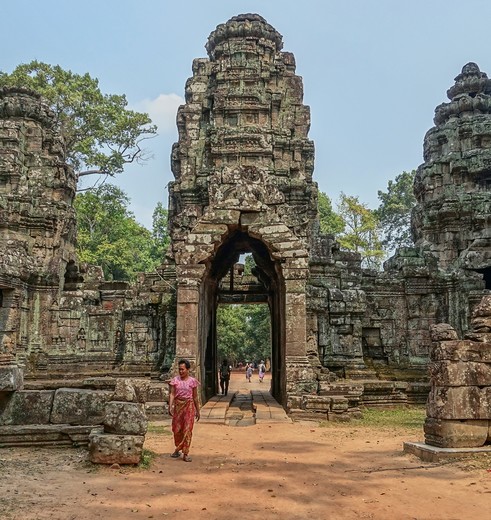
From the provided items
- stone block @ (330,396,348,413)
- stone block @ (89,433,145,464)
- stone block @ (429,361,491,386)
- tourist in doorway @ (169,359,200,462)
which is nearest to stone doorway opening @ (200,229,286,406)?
stone block @ (330,396,348,413)

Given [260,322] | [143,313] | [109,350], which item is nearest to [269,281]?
[143,313]

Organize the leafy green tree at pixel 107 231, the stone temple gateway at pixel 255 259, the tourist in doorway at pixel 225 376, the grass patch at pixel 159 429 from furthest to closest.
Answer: the leafy green tree at pixel 107 231
the tourist in doorway at pixel 225 376
the stone temple gateway at pixel 255 259
the grass patch at pixel 159 429

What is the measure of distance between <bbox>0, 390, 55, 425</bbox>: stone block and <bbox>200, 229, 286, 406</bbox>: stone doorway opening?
15.2 feet

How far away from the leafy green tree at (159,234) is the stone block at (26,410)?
28.8 metres

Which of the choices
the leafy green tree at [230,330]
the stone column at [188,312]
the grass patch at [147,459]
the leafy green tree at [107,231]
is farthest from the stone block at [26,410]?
the leafy green tree at [230,330]

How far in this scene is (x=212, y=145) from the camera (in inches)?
705

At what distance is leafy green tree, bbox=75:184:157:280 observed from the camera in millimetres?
28500

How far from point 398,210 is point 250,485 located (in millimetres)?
37379

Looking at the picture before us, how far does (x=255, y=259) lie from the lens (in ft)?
45.2

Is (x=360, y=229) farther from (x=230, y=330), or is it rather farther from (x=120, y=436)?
(x=120, y=436)

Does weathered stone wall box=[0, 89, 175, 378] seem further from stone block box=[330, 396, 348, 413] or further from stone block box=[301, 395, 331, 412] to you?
stone block box=[330, 396, 348, 413]

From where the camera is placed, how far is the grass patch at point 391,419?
9.92m

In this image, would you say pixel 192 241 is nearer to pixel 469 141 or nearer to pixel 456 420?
pixel 456 420

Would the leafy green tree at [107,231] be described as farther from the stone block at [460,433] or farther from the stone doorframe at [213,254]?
the stone block at [460,433]
